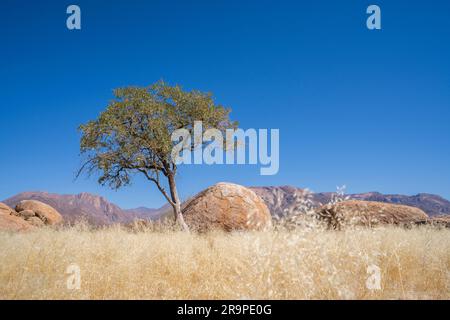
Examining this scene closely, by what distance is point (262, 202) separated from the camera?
20.4 m

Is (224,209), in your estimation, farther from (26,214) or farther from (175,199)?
(26,214)

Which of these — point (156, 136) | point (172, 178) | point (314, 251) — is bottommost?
point (314, 251)

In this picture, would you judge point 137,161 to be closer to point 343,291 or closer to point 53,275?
point 53,275

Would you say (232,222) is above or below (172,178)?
below

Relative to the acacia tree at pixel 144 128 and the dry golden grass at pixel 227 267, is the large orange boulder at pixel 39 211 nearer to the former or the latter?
the acacia tree at pixel 144 128

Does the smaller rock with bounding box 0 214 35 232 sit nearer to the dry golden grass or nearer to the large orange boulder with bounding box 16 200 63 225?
the large orange boulder with bounding box 16 200 63 225

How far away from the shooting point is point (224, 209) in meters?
18.6

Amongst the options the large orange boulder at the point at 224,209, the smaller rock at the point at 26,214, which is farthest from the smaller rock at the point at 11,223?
the large orange boulder at the point at 224,209

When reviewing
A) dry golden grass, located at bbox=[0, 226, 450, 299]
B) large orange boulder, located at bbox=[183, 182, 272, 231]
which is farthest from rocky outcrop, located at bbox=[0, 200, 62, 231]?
dry golden grass, located at bbox=[0, 226, 450, 299]

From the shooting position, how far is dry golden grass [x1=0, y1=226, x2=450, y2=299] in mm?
5721

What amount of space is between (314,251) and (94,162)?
18.5 m

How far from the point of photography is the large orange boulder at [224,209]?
720 inches
